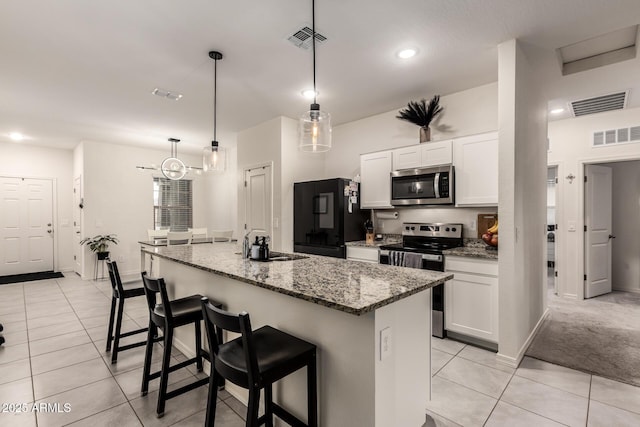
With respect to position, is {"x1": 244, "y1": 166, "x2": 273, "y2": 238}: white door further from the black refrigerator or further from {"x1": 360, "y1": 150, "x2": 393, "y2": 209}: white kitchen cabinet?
{"x1": 360, "y1": 150, "x2": 393, "y2": 209}: white kitchen cabinet

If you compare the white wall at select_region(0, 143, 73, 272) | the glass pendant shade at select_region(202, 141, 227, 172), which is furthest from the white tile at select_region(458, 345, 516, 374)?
the white wall at select_region(0, 143, 73, 272)

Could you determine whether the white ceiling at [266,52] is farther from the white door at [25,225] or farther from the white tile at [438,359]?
the white tile at [438,359]

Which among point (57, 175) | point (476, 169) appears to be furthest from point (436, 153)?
point (57, 175)

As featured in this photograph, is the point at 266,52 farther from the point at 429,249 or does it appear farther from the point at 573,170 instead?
the point at 573,170

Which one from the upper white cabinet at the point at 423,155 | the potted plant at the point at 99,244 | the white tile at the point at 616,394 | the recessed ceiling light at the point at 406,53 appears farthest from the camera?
the potted plant at the point at 99,244

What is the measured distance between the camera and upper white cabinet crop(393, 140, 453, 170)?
3471mm

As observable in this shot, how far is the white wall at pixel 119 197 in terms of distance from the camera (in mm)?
6004

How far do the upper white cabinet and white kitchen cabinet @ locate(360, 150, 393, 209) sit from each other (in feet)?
0.47

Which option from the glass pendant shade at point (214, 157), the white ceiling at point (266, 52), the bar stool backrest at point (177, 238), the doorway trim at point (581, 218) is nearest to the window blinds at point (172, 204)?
the bar stool backrest at point (177, 238)

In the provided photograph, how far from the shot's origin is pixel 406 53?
2.81 meters

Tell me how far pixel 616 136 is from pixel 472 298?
345 cm

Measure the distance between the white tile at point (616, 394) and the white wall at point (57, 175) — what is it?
8.68 metres

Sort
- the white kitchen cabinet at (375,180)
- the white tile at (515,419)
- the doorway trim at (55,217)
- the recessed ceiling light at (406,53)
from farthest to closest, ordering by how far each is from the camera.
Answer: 1. the doorway trim at (55,217)
2. the white kitchen cabinet at (375,180)
3. the recessed ceiling light at (406,53)
4. the white tile at (515,419)

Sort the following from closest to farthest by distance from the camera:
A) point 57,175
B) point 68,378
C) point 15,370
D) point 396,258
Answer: point 68,378
point 15,370
point 396,258
point 57,175
